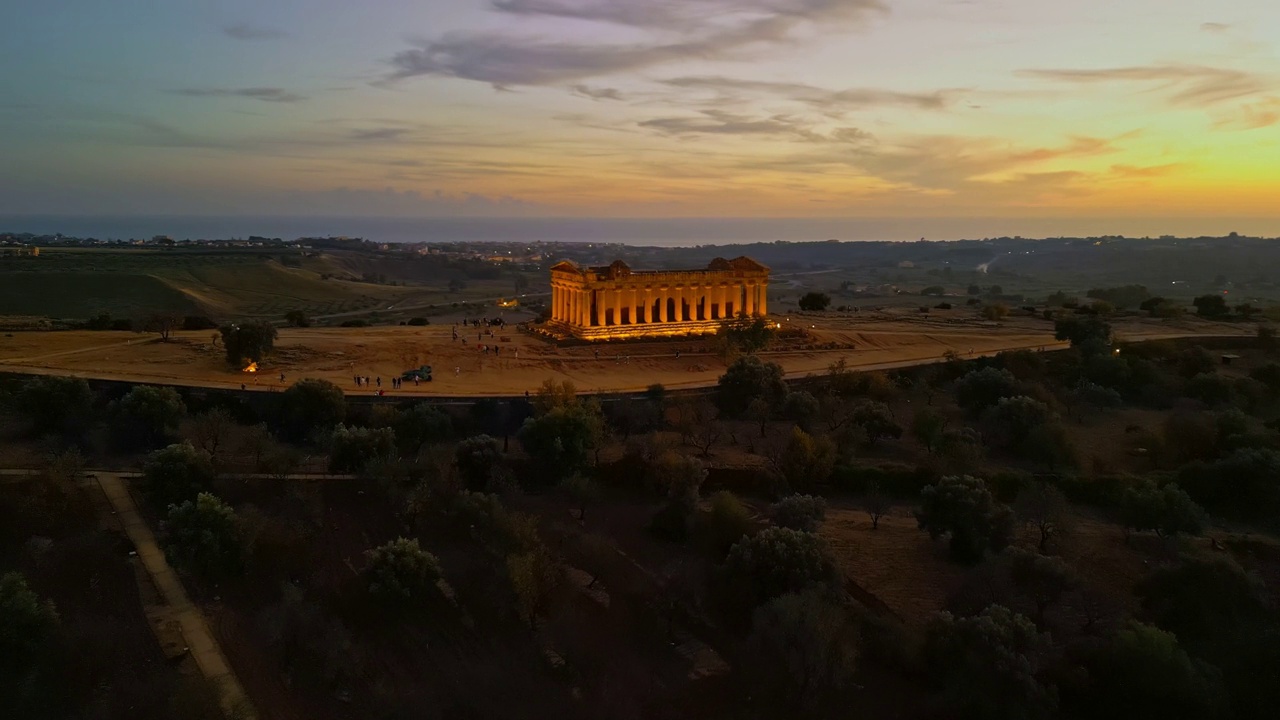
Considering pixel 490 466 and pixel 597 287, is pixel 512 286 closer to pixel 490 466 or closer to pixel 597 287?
pixel 597 287

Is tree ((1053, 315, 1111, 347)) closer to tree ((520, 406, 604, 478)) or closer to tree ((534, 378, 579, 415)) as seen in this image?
tree ((534, 378, 579, 415))

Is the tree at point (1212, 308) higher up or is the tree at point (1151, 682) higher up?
the tree at point (1212, 308)

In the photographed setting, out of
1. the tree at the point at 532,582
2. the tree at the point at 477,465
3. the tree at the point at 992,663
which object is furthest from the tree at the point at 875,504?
the tree at the point at 477,465

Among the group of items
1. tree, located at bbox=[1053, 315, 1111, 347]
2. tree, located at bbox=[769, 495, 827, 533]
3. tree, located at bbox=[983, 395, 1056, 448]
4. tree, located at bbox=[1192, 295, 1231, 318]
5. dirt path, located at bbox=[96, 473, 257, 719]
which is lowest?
dirt path, located at bbox=[96, 473, 257, 719]

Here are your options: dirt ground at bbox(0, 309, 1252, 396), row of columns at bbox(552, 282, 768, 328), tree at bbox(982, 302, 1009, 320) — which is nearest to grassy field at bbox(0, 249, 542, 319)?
dirt ground at bbox(0, 309, 1252, 396)

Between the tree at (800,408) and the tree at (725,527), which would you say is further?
the tree at (800,408)

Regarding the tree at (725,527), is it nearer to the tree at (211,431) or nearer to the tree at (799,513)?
the tree at (799,513)
